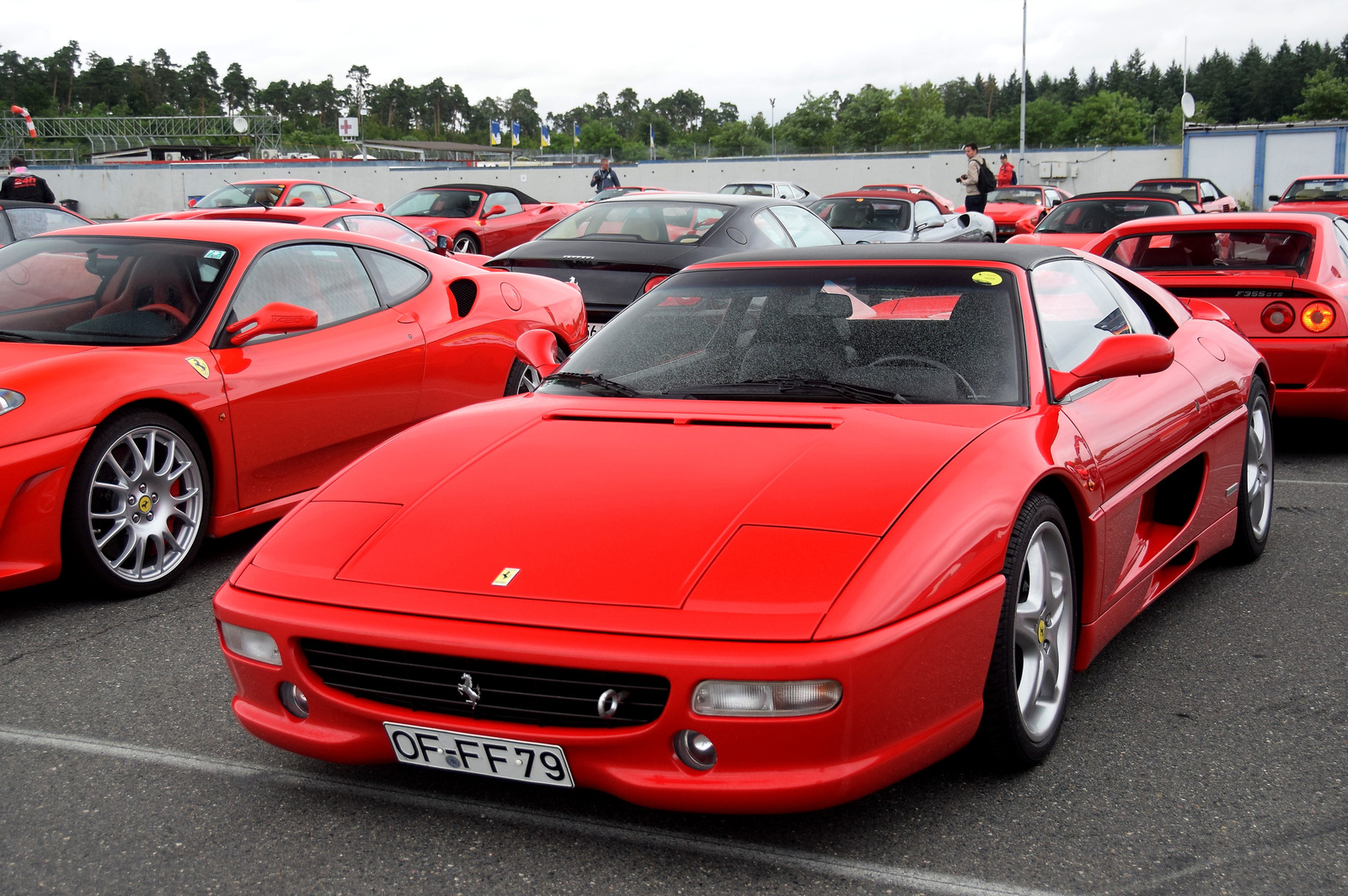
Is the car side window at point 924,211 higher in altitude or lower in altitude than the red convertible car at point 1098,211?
lower

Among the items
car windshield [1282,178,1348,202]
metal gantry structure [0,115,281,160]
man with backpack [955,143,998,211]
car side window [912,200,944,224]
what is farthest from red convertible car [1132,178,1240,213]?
metal gantry structure [0,115,281,160]

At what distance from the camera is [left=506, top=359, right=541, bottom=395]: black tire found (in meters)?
5.98

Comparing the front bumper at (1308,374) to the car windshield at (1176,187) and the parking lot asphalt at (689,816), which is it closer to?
the parking lot asphalt at (689,816)

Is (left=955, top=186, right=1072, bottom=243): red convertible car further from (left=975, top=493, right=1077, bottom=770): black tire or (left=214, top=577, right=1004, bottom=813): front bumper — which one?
(left=214, top=577, right=1004, bottom=813): front bumper

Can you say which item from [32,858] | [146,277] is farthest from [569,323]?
[32,858]

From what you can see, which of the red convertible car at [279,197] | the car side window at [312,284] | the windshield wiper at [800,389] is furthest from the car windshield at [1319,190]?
the windshield wiper at [800,389]

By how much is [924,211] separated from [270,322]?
13.7 meters

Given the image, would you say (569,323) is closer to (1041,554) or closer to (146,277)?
(146,277)

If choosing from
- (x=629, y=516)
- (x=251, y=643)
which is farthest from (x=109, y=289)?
(x=629, y=516)

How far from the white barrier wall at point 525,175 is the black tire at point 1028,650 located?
39.1m

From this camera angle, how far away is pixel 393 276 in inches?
217

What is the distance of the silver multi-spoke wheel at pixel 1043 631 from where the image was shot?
267 cm

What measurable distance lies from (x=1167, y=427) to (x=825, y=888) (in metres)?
1.99

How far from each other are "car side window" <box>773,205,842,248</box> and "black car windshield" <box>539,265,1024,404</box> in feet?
18.2
